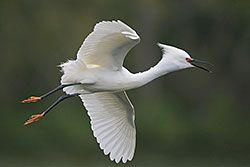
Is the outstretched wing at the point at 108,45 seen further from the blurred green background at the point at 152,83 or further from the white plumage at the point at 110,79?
the blurred green background at the point at 152,83

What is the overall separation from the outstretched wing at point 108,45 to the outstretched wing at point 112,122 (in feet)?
2.45

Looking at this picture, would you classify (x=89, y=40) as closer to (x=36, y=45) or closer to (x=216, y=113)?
(x=216, y=113)

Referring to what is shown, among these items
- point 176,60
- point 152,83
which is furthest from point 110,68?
point 152,83

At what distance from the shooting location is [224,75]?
2766 centimetres

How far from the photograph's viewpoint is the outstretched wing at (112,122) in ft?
40.7

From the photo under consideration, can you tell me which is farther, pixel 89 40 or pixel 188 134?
pixel 188 134

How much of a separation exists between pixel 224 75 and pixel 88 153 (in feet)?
→ 21.2

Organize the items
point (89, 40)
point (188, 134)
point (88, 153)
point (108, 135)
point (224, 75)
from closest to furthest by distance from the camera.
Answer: point (89, 40) < point (108, 135) < point (88, 153) < point (188, 134) < point (224, 75)

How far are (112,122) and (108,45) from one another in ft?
4.30

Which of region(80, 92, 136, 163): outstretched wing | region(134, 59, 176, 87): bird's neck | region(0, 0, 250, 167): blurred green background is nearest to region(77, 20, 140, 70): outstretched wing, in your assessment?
region(134, 59, 176, 87): bird's neck

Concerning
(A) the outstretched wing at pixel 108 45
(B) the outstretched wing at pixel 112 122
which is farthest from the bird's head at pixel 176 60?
(B) the outstretched wing at pixel 112 122

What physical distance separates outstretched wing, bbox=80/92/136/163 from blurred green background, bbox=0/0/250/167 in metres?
9.44

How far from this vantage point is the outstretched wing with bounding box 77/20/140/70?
11.0 m

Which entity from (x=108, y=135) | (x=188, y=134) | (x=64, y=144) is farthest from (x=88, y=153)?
(x=108, y=135)
